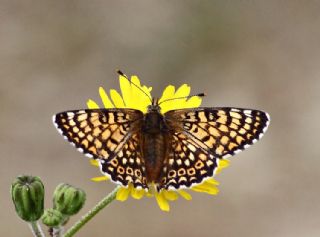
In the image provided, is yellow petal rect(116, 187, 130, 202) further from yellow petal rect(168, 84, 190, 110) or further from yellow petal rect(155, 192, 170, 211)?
yellow petal rect(168, 84, 190, 110)

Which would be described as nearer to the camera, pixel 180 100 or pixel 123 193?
pixel 123 193

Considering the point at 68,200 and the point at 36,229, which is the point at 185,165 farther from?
the point at 36,229

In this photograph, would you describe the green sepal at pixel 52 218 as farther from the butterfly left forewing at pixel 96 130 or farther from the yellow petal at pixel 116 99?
the yellow petal at pixel 116 99

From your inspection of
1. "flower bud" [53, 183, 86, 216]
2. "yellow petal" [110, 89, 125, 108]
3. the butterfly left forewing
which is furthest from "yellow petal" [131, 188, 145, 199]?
"yellow petal" [110, 89, 125, 108]

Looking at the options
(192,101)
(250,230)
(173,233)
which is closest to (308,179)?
(250,230)

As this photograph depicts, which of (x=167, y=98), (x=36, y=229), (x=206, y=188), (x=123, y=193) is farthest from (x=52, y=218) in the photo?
(x=167, y=98)

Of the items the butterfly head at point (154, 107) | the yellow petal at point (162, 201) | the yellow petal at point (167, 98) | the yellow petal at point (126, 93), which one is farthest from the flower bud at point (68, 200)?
the yellow petal at point (167, 98)
